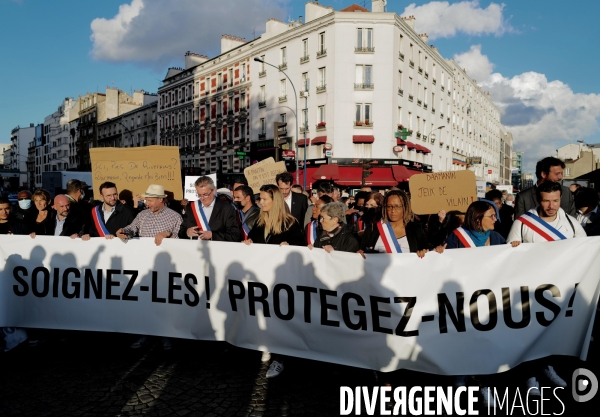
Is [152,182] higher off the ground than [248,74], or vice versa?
[248,74]

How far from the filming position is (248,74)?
128 ft

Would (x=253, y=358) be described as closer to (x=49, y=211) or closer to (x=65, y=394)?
(x=65, y=394)

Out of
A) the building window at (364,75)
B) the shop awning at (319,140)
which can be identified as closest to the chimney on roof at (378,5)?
the building window at (364,75)

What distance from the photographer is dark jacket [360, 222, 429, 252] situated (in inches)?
170

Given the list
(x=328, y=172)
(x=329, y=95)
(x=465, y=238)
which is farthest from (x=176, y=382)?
(x=329, y=95)

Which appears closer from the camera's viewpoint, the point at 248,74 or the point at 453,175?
the point at 453,175

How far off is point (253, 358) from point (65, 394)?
1.78 meters

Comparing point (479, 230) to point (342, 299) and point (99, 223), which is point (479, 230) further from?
point (99, 223)

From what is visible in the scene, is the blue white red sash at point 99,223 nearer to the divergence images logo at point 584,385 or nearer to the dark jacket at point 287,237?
the dark jacket at point 287,237

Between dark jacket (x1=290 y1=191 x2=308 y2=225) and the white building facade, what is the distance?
862 inches

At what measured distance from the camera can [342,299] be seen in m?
4.10

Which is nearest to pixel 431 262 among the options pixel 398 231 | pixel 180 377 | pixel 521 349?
pixel 398 231

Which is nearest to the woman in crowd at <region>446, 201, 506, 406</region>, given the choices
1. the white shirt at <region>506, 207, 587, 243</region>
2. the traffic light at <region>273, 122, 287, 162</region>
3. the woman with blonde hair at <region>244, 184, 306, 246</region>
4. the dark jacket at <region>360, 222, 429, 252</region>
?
the white shirt at <region>506, 207, 587, 243</region>

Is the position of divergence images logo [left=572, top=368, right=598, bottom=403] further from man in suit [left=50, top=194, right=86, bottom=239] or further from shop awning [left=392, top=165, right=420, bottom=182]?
shop awning [left=392, top=165, right=420, bottom=182]
